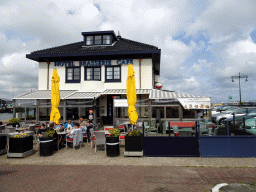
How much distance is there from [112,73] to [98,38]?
14.0 ft

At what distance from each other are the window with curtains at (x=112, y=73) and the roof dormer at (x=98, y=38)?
9.52ft

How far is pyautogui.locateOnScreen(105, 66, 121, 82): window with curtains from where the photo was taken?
→ 54.6 feet

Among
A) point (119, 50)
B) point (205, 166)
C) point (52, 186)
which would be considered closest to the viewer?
point (52, 186)

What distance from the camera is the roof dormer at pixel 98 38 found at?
18016 mm

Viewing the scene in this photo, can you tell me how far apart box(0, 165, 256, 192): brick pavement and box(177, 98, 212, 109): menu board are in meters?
7.49

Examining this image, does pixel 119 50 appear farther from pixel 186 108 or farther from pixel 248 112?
pixel 248 112

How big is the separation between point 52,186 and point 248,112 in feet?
58.1

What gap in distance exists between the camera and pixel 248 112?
16969mm

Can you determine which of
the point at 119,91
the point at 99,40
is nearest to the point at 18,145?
the point at 119,91

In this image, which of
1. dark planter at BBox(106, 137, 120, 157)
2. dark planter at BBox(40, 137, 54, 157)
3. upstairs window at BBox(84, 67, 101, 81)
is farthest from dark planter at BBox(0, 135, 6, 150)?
upstairs window at BBox(84, 67, 101, 81)

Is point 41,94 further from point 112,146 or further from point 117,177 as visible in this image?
point 117,177

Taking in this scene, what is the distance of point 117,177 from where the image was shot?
18.0 feet

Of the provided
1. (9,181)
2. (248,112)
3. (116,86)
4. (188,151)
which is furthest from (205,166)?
(248,112)

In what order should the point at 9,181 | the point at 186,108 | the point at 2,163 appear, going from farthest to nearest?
the point at 186,108 → the point at 2,163 → the point at 9,181
